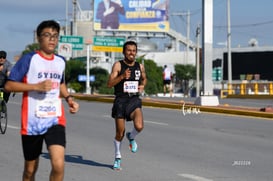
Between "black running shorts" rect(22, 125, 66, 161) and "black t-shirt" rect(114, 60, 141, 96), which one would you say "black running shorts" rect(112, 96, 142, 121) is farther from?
"black running shorts" rect(22, 125, 66, 161)

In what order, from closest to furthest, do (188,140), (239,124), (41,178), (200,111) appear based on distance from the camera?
(41,178) < (188,140) < (239,124) < (200,111)

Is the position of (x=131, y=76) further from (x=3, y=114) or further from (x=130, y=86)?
(x=3, y=114)

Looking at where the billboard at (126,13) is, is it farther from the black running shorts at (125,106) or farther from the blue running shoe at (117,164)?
the blue running shoe at (117,164)

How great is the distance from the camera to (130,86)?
1012 cm

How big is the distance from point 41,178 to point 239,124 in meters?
10.1

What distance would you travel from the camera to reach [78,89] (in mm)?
77625

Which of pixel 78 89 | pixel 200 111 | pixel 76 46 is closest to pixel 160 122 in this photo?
pixel 200 111

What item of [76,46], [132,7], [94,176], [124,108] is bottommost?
[94,176]

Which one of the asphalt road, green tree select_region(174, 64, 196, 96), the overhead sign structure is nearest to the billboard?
the overhead sign structure

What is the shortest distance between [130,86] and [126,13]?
5335 centimetres

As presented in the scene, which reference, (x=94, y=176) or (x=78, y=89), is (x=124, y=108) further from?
(x=78, y=89)

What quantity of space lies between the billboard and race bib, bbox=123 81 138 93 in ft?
173

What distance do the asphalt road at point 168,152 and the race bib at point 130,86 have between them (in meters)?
1.14

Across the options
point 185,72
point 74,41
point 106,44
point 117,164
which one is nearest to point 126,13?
point 106,44
